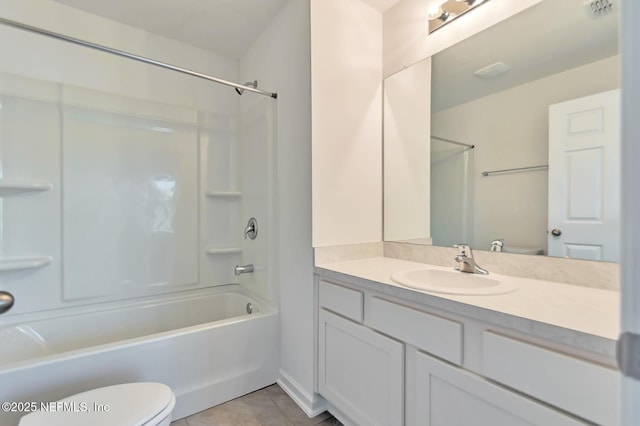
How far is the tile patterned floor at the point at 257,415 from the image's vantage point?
4.92ft

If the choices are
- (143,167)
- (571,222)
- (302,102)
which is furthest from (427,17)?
(143,167)

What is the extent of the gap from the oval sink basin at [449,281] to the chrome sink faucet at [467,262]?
25 mm

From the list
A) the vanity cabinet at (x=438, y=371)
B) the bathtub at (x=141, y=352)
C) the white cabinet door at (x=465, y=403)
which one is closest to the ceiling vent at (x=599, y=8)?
the vanity cabinet at (x=438, y=371)

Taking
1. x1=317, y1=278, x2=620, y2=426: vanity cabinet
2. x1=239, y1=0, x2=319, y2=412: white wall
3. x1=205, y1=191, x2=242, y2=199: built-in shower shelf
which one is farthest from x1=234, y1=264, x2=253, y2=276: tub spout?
x1=317, y1=278, x2=620, y2=426: vanity cabinet

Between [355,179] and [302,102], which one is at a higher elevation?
[302,102]

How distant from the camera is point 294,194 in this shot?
1.73 metres

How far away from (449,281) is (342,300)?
527 millimetres

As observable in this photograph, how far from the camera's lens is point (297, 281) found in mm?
1720

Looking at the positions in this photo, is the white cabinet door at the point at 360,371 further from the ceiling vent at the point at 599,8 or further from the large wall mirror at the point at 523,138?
the ceiling vent at the point at 599,8

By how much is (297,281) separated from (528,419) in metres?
1.19

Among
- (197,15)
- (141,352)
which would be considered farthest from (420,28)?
(141,352)

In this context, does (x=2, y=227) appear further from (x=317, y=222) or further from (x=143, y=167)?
(x=317, y=222)

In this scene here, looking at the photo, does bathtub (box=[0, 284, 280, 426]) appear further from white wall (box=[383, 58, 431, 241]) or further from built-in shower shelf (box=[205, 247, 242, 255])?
white wall (box=[383, 58, 431, 241])

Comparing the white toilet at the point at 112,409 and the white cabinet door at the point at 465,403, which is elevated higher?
the white cabinet door at the point at 465,403
